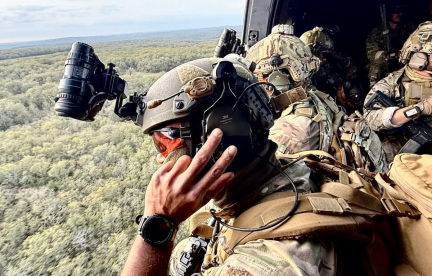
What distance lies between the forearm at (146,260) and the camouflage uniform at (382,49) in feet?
19.4

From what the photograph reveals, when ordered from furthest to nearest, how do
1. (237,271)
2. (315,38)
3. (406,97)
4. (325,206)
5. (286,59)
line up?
(315,38) → (406,97) → (286,59) → (325,206) → (237,271)

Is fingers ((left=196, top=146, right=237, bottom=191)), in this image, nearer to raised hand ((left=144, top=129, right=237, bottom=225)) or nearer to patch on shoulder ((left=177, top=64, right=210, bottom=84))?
raised hand ((left=144, top=129, right=237, bottom=225))

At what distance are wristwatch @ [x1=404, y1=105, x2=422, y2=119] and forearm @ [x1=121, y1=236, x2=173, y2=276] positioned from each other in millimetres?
3357

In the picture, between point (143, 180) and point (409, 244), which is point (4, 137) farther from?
point (409, 244)

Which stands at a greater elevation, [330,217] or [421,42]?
[421,42]

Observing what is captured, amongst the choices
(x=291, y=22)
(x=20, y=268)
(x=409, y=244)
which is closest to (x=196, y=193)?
(x=409, y=244)

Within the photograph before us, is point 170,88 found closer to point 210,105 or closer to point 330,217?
point 210,105

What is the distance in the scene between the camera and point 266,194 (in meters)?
1.34

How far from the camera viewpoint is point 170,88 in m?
1.40

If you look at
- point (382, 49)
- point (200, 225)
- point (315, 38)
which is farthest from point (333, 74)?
point (200, 225)

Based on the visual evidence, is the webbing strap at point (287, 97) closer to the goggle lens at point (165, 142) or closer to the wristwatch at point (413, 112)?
the goggle lens at point (165, 142)

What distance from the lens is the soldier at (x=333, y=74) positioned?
5.48 metres

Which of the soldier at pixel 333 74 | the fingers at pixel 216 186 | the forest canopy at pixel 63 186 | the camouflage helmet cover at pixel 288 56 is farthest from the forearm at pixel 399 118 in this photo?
the forest canopy at pixel 63 186

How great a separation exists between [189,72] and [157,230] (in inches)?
29.3
